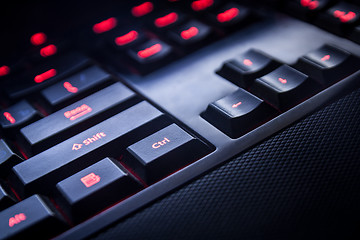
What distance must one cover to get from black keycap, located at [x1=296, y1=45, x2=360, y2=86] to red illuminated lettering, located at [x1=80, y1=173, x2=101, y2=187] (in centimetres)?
29

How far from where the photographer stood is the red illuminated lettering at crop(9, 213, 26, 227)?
17.4 inches

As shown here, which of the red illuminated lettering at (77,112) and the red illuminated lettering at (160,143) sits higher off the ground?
the red illuminated lettering at (77,112)

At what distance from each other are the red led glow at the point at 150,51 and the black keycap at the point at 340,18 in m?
0.23

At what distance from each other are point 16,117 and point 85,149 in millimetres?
135

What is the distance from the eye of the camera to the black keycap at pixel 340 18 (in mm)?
610

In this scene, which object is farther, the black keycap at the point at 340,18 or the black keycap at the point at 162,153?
the black keycap at the point at 340,18

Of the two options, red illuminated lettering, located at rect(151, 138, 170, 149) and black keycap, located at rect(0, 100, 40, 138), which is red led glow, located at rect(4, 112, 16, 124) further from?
red illuminated lettering, located at rect(151, 138, 170, 149)

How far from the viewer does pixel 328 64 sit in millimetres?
552

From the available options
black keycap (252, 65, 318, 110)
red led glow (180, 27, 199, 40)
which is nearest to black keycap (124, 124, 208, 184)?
black keycap (252, 65, 318, 110)

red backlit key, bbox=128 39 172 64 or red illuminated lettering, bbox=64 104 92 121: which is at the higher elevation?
red backlit key, bbox=128 39 172 64

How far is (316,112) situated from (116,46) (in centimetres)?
31

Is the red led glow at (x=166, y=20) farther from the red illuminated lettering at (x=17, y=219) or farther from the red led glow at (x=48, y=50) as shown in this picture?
the red illuminated lettering at (x=17, y=219)

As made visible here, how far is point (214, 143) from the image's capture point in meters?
0.50

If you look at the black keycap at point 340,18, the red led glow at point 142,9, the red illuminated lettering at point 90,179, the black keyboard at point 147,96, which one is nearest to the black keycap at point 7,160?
the black keyboard at point 147,96
